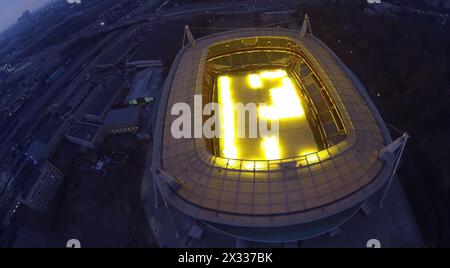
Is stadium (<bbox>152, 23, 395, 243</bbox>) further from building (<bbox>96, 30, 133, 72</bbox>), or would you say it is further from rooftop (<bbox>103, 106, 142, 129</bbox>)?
building (<bbox>96, 30, 133, 72</bbox>)

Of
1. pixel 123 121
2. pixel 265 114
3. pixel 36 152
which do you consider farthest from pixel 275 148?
pixel 36 152

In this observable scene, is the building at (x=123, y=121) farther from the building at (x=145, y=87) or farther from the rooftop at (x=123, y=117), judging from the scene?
the building at (x=145, y=87)

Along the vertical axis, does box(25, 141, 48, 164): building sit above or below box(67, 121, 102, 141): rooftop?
below

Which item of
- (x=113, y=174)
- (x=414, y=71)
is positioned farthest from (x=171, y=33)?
(x=414, y=71)

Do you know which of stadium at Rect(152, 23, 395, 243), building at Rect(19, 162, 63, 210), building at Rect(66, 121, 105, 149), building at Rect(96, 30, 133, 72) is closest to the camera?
stadium at Rect(152, 23, 395, 243)

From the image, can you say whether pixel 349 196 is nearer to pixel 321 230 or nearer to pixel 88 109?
pixel 321 230

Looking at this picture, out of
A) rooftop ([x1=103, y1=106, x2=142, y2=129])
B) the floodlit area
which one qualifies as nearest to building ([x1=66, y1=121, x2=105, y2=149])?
rooftop ([x1=103, y1=106, x2=142, y2=129])

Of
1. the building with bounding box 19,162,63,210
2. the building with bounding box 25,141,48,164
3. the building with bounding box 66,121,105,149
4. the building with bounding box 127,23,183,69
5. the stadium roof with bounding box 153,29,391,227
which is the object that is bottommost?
the stadium roof with bounding box 153,29,391,227

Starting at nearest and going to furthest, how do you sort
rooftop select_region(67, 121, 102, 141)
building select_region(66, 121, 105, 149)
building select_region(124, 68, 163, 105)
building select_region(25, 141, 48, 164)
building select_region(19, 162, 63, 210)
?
building select_region(19, 162, 63, 210)
building select_region(25, 141, 48, 164)
building select_region(66, 121, 105, 149)
rooftop select_region(67, 121, 102, 141)
building select_region(124, 68, 163, 105)

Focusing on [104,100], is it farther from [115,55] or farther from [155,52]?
[115,55]
